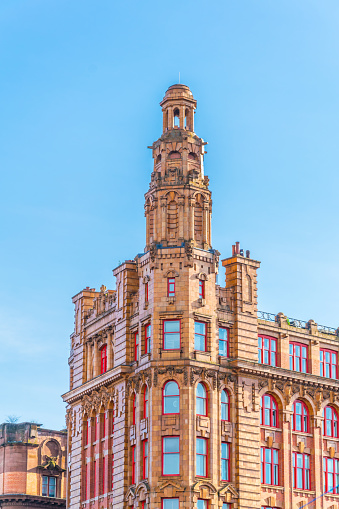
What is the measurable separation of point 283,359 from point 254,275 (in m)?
7.27

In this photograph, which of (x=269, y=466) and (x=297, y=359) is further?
(x=297, y=359)

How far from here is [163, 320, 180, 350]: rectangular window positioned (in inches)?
3482

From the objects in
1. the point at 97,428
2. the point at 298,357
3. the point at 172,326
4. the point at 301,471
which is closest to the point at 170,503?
the point at 172,326

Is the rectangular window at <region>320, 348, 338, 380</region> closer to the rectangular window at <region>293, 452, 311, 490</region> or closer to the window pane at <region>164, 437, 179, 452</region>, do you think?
the rectangular window at <region>293, 452, 311, 490</region>

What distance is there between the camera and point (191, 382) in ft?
285

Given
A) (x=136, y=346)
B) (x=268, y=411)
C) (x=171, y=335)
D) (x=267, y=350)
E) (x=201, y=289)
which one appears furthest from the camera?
(x=267, y=350)

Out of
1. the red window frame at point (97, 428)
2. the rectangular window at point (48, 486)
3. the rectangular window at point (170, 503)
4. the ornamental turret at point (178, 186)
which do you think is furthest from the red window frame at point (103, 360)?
the rectangular window at point (48, 486)

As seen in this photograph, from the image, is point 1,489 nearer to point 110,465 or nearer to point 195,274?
point 110,465

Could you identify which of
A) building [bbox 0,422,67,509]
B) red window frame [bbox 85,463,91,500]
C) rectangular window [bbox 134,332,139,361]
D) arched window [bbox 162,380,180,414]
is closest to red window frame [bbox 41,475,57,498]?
building [bbox 0,422,67,509]

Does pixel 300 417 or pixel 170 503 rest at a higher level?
pixel 300 417

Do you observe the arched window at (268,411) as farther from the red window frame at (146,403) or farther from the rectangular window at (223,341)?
the red window frame at (146,403)

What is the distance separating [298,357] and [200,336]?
1146 centimetres

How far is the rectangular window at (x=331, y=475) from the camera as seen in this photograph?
9544 centimetres

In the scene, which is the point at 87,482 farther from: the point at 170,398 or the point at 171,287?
the point at 171,287
